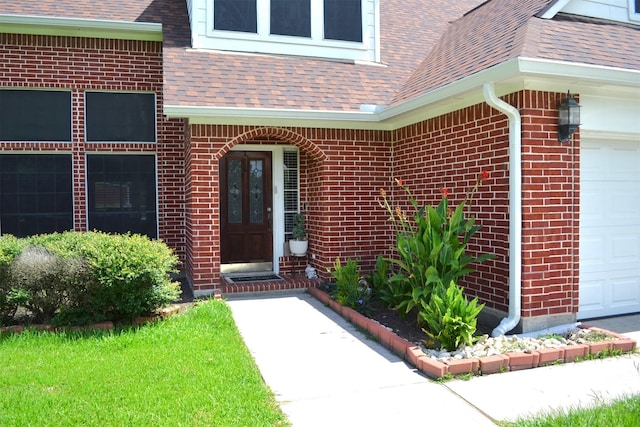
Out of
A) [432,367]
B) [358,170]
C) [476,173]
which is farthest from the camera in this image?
[358,170]

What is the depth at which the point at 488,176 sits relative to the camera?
604 centimetres

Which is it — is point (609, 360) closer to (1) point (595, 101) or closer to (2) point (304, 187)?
(1) point (595, 101)

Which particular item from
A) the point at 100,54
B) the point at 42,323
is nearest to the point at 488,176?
the point at 42,323

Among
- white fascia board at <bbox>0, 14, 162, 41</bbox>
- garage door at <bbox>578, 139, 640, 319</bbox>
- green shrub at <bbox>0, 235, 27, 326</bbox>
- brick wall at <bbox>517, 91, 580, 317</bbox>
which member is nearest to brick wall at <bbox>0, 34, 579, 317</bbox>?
brick wall at <bbox>517, 91, 580, 317</bbox>

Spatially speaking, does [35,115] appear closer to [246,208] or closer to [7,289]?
[246,208]

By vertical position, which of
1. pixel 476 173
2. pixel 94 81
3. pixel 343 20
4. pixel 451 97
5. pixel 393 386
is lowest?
pixel 393 386

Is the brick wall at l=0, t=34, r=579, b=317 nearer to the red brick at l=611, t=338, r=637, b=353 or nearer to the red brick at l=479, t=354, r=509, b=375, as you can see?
the red brick at l=611, t=338, r=637, b=353

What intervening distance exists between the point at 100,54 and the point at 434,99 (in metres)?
6.33

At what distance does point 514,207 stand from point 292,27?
563 centimetres

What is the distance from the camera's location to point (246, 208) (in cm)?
937

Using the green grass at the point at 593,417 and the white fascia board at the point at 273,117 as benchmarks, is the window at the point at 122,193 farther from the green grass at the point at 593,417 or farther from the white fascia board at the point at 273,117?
the green grass at the point at 593,417

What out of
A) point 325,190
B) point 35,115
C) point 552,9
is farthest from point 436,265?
point 35,115

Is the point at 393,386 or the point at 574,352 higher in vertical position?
the point at 574,352

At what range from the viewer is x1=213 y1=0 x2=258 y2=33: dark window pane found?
28.9 ft
